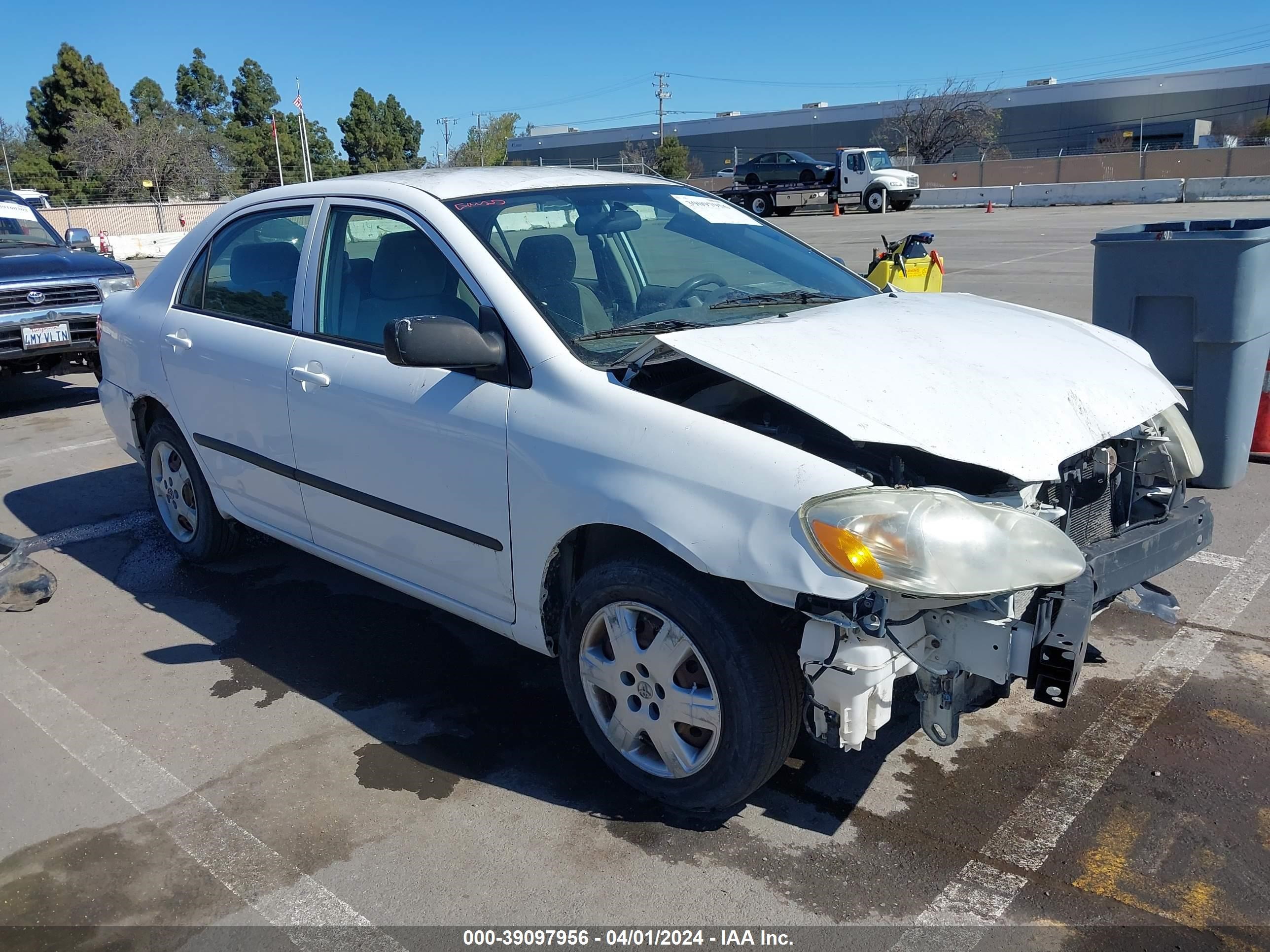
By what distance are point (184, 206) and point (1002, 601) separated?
3757 centimetres

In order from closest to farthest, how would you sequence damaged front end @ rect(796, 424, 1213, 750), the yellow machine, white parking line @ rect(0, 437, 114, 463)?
1. damaged front end @ rect(796, 424, 1213, 750)
2. white parking line @ rect(0, 437, 114, 463)
3. the yellow machine

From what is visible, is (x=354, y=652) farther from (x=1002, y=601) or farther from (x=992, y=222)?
(x=992, y=222)

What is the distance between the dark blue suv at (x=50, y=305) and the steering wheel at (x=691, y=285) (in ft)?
21.2

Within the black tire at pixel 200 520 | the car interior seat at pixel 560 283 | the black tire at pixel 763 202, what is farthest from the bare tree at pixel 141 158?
the car interior seat at pixel 560 283

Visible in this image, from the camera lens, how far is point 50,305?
9117mm

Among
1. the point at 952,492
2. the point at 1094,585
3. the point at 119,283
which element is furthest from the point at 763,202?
the point at 952,492

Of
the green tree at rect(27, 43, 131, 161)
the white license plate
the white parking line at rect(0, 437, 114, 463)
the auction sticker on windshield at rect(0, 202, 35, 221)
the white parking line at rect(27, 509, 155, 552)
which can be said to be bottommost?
the white parking line at rect(27, 509, 155, 552)

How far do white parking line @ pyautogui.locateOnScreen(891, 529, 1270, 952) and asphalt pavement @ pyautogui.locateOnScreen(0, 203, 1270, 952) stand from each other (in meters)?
0.01

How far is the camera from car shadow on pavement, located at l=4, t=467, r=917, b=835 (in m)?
3.22

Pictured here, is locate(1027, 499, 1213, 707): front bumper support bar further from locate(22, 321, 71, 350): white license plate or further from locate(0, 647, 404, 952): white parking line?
locate(22, 321, 71, 350): white license plate

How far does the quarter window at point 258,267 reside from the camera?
13.6ft

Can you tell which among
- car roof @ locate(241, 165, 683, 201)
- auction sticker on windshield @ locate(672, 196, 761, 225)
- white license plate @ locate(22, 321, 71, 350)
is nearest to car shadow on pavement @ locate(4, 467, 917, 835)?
car roof @ locate(241, 165, 683, 201)

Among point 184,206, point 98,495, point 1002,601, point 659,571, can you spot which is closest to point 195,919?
point 659,571

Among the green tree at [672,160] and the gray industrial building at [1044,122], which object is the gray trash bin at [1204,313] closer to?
the green tree at [672,160]
